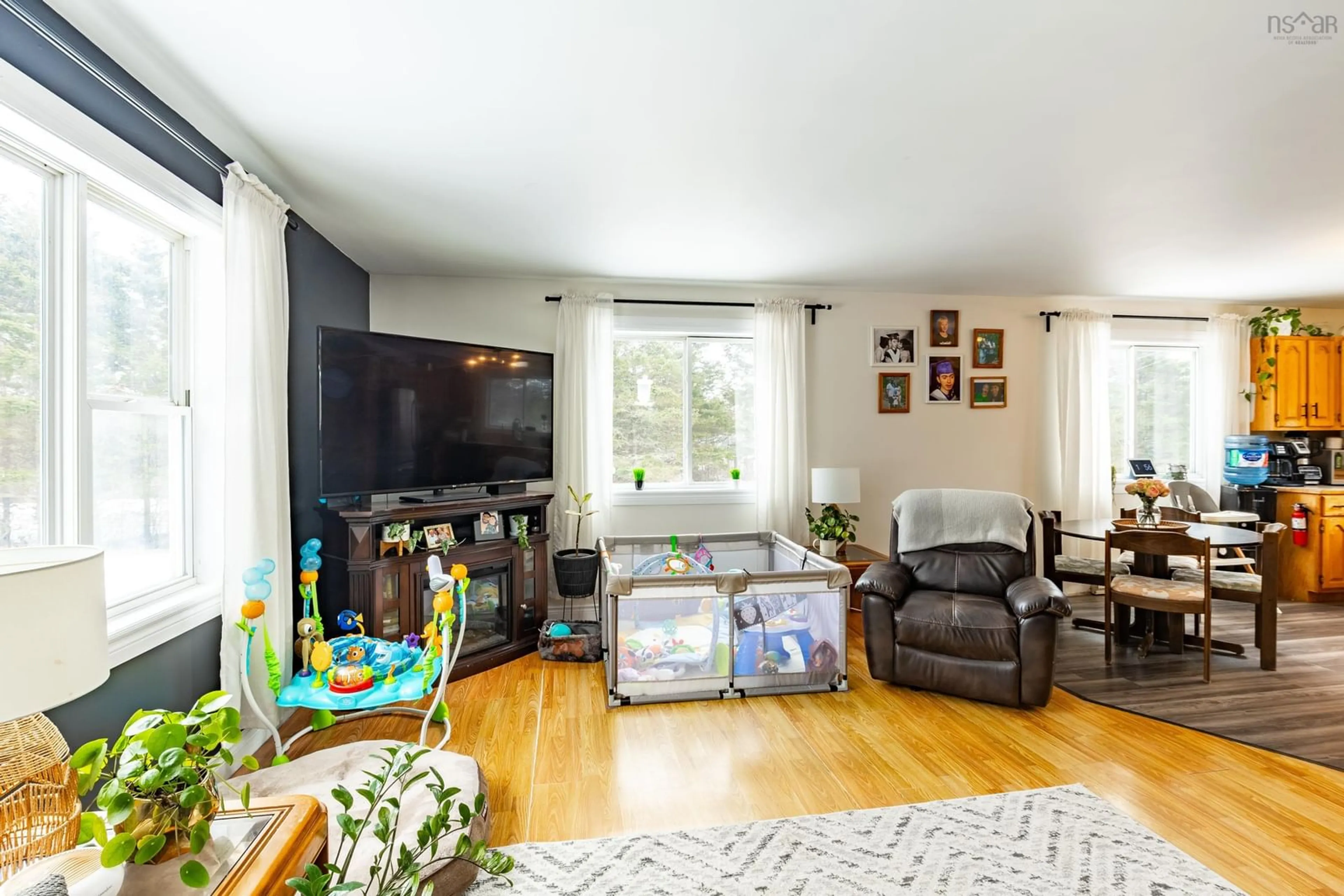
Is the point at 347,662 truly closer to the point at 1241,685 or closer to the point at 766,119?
the point at 766,119

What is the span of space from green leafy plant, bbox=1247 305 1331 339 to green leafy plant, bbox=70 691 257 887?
7.03 meters

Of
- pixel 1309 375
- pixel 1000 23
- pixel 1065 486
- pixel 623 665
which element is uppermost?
pixel 1000 23

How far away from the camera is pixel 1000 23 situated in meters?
1.67

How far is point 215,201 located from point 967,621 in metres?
3.79

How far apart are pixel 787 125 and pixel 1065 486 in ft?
13.8

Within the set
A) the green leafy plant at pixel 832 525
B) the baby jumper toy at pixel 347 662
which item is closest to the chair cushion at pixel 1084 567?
the green leafy plant at pixel 832 525

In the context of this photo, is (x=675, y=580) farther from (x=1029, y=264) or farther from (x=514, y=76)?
(x=1029, y=264)

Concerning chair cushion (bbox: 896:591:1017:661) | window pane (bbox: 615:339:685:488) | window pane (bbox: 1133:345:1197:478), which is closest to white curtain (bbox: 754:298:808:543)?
window pane (bbox: 615:339:685:488)

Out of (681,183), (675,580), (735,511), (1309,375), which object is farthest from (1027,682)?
(1309,375)

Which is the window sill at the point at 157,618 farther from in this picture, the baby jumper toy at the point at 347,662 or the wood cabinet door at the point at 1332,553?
the wood cabinet door at the point at 1332,553

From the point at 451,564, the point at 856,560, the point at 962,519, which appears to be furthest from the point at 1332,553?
the point at 451,564

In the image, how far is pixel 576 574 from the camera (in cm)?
410

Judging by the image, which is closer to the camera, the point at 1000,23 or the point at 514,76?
the point at 1000,23

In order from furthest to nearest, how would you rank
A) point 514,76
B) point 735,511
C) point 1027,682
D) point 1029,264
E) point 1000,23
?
point 735,511 < point 1029,264 < point 1027,682 < point 514,76 < point 1000,23
